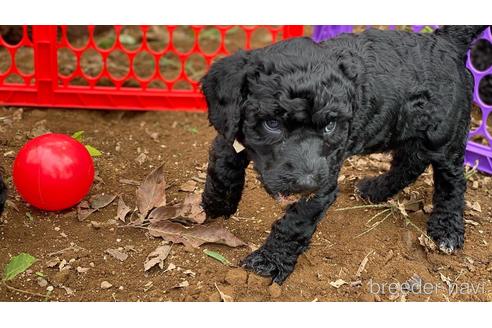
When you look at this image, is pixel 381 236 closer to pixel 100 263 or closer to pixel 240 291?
pixel 240 291

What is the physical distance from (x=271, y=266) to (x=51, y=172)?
1.48 meters

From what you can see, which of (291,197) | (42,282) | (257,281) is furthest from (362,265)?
(42,282)

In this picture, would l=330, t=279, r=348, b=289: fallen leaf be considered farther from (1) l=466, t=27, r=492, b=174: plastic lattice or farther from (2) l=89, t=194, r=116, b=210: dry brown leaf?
(1) l=466, t=27, r=492, b=174: plastic lattice

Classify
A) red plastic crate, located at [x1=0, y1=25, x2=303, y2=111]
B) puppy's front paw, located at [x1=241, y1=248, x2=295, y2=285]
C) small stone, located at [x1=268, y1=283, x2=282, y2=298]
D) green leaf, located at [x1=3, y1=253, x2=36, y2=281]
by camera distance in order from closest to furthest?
green leaf, located at [x1=3, y1=253, x2=36, y2=281] < small stone, located at [x1=268, y1=283, x2=282, y2=298] < puppy's front paw, located at [x1=241, y1=248, x2=295, y2=285] < red plastic crate, located at [x1=0, y1=25, x2=303, y2=111]

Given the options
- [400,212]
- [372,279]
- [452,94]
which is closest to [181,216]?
[372,279]

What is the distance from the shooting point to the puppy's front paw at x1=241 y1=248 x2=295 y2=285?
4.06m

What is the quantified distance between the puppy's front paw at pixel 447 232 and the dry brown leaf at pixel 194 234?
4.60ft

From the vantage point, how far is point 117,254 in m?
4.19

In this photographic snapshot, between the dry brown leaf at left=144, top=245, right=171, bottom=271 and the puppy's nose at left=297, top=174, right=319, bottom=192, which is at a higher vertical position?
the puppy's nose at left=297, top=174, right=319, bottom=192

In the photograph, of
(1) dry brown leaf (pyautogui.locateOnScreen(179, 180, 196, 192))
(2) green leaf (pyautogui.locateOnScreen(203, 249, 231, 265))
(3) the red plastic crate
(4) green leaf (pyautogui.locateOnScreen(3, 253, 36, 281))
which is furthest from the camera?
(3) the red plastic crate

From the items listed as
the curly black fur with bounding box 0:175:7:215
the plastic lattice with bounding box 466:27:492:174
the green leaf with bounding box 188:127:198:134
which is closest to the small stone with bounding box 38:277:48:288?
the curly black fur with bounding box 0:175:7:215

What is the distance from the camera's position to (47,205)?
4.37 meters

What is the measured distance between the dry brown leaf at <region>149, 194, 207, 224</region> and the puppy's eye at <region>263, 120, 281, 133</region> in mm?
1233

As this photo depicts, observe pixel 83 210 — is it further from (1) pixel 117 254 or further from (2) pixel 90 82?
(2) pixel 90 82
